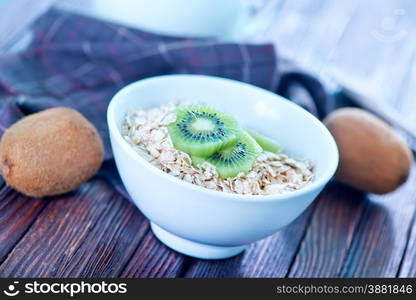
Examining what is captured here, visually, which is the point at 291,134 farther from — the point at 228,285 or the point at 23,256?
the point at 23,256

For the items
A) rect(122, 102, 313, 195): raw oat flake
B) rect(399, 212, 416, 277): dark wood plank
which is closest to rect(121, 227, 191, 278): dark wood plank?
rect(122, 102, 313, 195): raw oat flake

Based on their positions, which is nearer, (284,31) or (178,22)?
(178,22)

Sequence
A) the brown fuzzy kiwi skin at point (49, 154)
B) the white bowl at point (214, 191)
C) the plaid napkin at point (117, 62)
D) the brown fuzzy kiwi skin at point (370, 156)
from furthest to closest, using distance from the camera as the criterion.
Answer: the plaid napkin at point (117, 62), the brown fuzzy kiwi skin at point (370, 156), the brown fuzzy kiwi skin at point (49, 154), the white bowl at point (214, 191)

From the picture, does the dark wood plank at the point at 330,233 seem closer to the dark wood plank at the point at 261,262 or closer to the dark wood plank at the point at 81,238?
the dark wood plank at the point at 261,262

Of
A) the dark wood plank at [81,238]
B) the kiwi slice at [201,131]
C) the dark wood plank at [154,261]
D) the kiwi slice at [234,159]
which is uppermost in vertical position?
the kiwi slice at [201,131]

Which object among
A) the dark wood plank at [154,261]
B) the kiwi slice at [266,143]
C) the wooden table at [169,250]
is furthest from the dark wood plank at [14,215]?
the kiwi slice at [266,143]

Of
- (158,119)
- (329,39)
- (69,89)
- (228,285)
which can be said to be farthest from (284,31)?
(228,285)

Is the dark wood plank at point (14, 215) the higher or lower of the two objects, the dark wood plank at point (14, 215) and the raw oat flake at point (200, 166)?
the lower
